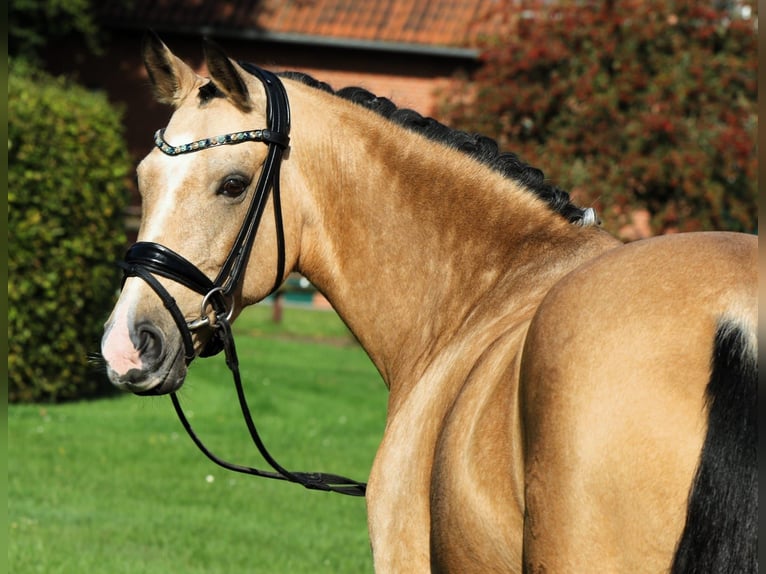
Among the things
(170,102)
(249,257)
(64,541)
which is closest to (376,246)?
(249,257)

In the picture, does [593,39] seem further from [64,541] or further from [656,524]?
[656,524]

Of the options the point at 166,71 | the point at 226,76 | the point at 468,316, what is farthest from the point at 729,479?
the point at 166,71

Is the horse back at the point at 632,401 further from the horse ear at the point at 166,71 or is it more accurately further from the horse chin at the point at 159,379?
the horse ear at the point at 166,71

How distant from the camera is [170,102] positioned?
353 cm

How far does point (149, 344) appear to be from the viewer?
3010 mm

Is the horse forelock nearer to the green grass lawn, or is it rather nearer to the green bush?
the green grass lawn

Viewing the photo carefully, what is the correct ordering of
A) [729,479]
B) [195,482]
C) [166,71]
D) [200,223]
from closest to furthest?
[729,479] → [200,223] → [166,71] → [195,482]

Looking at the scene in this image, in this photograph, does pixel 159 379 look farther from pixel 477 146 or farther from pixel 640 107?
pixel 640 107

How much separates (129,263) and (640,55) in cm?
1266

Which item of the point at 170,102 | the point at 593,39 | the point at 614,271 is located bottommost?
the point at 614,271

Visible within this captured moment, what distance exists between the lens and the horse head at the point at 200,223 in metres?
3.03

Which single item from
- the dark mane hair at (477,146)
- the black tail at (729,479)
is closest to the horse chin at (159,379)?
the dark mane hair at (477,146)

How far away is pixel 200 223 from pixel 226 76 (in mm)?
467

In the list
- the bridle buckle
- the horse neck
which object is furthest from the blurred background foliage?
the bridle buckle
